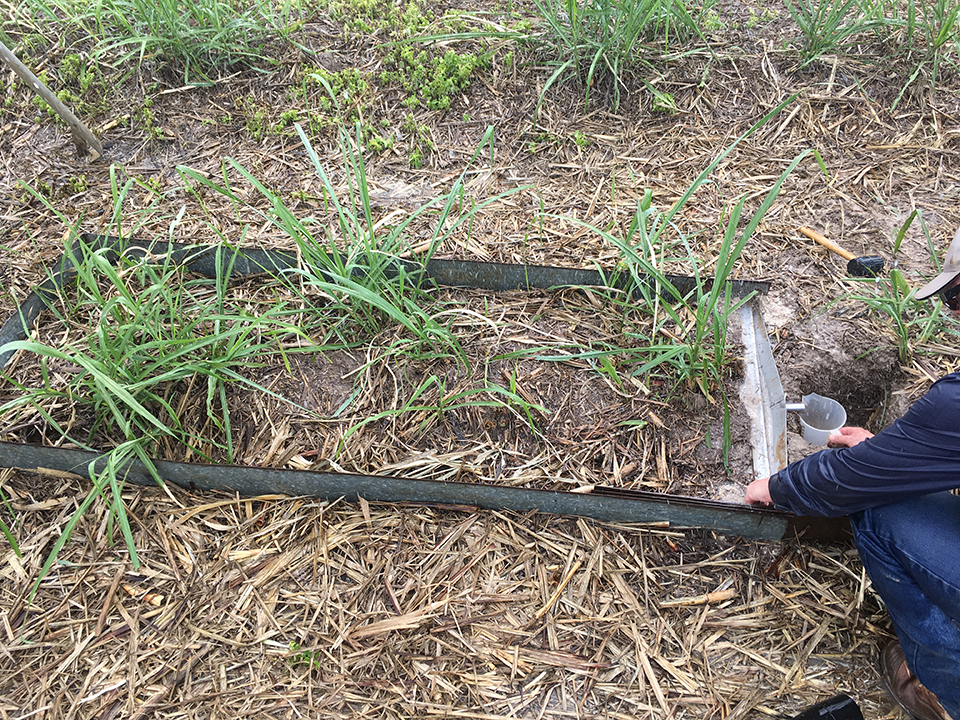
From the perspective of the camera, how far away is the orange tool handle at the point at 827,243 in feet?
6.64

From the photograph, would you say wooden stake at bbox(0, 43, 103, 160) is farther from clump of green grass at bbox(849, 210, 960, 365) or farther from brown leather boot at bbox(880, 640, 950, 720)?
brown leather boot at bbox(880, 640, 950, 720)

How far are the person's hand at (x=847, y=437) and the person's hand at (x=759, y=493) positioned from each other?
0.23 m

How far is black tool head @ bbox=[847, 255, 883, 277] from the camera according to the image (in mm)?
1968

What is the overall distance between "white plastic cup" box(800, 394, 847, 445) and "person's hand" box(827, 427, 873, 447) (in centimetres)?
20

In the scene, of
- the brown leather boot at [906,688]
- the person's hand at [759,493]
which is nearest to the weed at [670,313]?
the person's hand at [759,493]

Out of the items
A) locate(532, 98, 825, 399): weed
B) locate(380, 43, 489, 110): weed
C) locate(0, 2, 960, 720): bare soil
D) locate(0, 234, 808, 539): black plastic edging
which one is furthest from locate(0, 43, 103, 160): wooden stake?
locate(532, 98, 825, 399): weed

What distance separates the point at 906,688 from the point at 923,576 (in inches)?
9.8

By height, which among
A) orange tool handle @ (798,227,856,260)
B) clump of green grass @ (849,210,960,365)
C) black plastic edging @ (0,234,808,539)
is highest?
orange tool handle @ (798,227,856,260)

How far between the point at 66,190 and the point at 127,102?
44 centimetres

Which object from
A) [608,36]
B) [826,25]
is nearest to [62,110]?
[608,36]

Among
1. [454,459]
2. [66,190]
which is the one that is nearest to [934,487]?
[454,459]

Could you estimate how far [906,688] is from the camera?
1.34 m

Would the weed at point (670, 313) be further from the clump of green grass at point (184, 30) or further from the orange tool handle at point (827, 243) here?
the clump of green grass at point (184, 30)

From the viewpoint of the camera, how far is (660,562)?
4.97 feet
